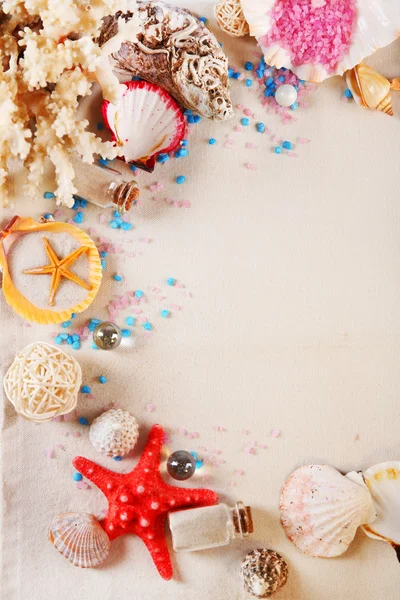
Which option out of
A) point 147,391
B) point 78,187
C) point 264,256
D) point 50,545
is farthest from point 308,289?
point 50,545

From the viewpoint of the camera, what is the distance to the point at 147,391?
1351 mm

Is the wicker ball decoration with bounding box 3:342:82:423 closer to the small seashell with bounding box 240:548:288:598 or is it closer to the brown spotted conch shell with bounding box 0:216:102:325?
the brown spotted conch shell with bounding box 0:216:102:325

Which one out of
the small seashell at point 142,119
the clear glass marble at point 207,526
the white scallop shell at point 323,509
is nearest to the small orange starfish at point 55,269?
the small seashell at point 142,119

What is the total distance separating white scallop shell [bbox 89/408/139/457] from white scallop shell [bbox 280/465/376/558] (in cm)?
33

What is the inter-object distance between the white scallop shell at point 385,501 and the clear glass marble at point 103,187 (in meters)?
0.72

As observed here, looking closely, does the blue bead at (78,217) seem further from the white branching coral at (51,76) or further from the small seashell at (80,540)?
the small seashell at (80,540)

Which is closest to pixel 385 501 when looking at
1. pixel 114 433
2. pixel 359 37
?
pixel 114 433

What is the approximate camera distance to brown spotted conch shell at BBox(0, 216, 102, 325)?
127cm

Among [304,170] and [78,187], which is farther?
[304,170]

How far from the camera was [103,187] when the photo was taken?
1.31 metres

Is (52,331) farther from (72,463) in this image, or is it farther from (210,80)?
(210,80)

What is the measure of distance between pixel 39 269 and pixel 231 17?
626 millimetres

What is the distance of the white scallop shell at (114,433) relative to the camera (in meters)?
1.26

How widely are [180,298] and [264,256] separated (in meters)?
0.19
